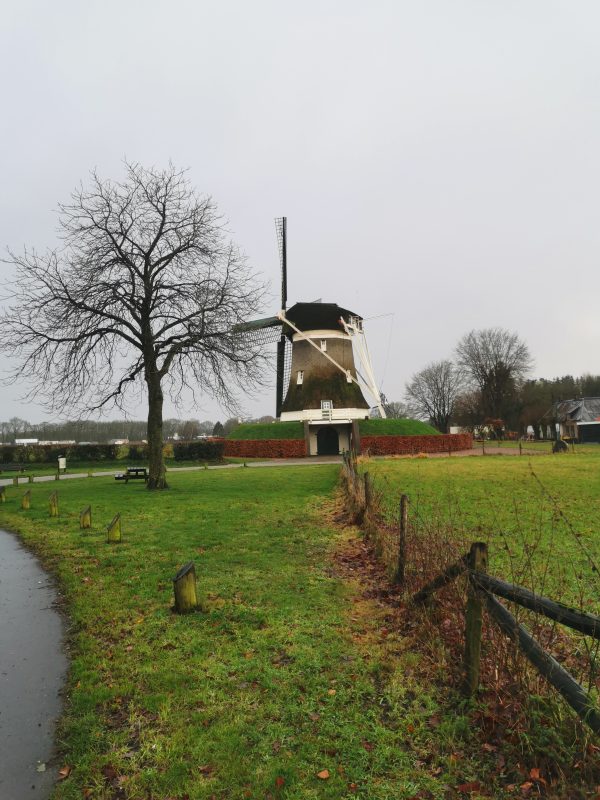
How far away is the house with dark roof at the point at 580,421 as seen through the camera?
2726 inches

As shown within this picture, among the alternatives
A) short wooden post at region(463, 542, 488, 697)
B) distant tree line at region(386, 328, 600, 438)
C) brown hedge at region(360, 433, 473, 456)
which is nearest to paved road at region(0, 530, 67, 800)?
short wooden post at region(463, 542, 488, 697)

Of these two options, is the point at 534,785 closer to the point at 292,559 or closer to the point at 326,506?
the point at 292,559

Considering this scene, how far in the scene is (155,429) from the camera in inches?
781

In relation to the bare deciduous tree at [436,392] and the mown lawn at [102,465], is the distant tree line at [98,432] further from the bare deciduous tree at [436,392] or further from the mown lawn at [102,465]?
the mown lawn at [102,465]

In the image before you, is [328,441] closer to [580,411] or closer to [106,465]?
[106,465]

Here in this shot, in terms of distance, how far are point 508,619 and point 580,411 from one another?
7649cm

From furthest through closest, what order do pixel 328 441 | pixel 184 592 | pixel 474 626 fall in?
pixel 328 441 < pixel 184 592 < pixel 474 626

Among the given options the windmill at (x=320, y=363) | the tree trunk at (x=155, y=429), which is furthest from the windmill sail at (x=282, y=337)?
the tree trunk at (x=155, y=429)

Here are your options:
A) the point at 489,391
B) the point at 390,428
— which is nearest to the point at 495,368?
the point at 489,391

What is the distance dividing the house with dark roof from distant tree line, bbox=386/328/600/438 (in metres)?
3.22

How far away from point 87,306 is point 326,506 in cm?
1111

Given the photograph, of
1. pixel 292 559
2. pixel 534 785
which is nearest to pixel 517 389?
pixel 292 559

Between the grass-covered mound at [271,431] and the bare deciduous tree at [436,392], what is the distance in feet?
161

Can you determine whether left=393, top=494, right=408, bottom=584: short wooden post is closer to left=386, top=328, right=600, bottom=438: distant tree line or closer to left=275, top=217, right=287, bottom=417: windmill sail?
left=275, top=217, right=287, bottom=417: windmill sail
